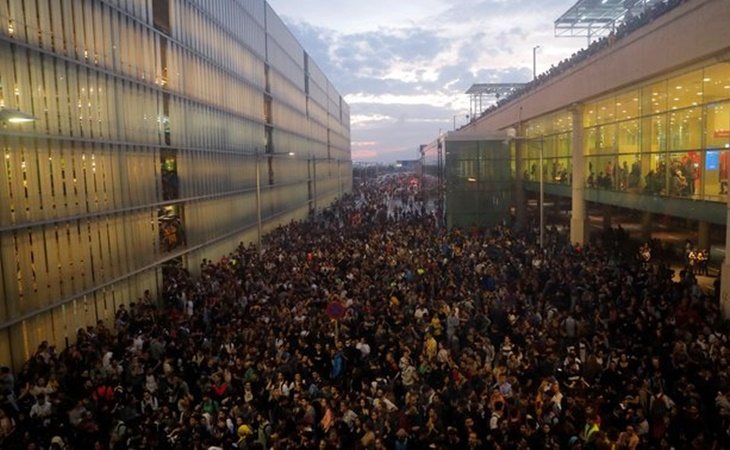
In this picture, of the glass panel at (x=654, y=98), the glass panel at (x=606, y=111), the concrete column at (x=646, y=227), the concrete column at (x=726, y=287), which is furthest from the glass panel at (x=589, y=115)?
the concrete column at (x=726, y=287)

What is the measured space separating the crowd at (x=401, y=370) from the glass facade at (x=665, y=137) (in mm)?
3540

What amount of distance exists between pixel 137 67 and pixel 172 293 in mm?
8729

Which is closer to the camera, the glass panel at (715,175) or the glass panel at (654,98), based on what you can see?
the glass panel at (715,175)

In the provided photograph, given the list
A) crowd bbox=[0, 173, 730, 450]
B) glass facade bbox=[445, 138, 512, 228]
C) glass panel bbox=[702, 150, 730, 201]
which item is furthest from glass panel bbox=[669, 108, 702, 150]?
glass facade bbox=[445, 138, 512, 228]

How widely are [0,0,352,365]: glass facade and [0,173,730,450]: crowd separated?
2037mm

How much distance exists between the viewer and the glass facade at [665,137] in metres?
19.5

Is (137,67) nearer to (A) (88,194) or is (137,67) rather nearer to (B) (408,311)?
→ (A) (88,194)

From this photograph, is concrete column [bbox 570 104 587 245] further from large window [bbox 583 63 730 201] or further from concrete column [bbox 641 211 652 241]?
concrete column [bbox 641 211 652 241]

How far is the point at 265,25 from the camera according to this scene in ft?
160

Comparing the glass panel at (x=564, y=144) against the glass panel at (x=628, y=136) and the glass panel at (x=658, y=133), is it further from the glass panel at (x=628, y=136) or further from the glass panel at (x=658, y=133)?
the glass panel at (x=658, y=133)

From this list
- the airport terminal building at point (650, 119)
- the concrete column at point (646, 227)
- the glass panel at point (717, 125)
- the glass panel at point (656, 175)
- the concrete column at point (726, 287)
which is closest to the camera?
the concrete column at point (726, 287)

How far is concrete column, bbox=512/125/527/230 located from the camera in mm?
46125

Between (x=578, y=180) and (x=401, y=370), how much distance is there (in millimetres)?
23187

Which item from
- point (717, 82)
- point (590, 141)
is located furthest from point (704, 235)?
point (717, 82)
